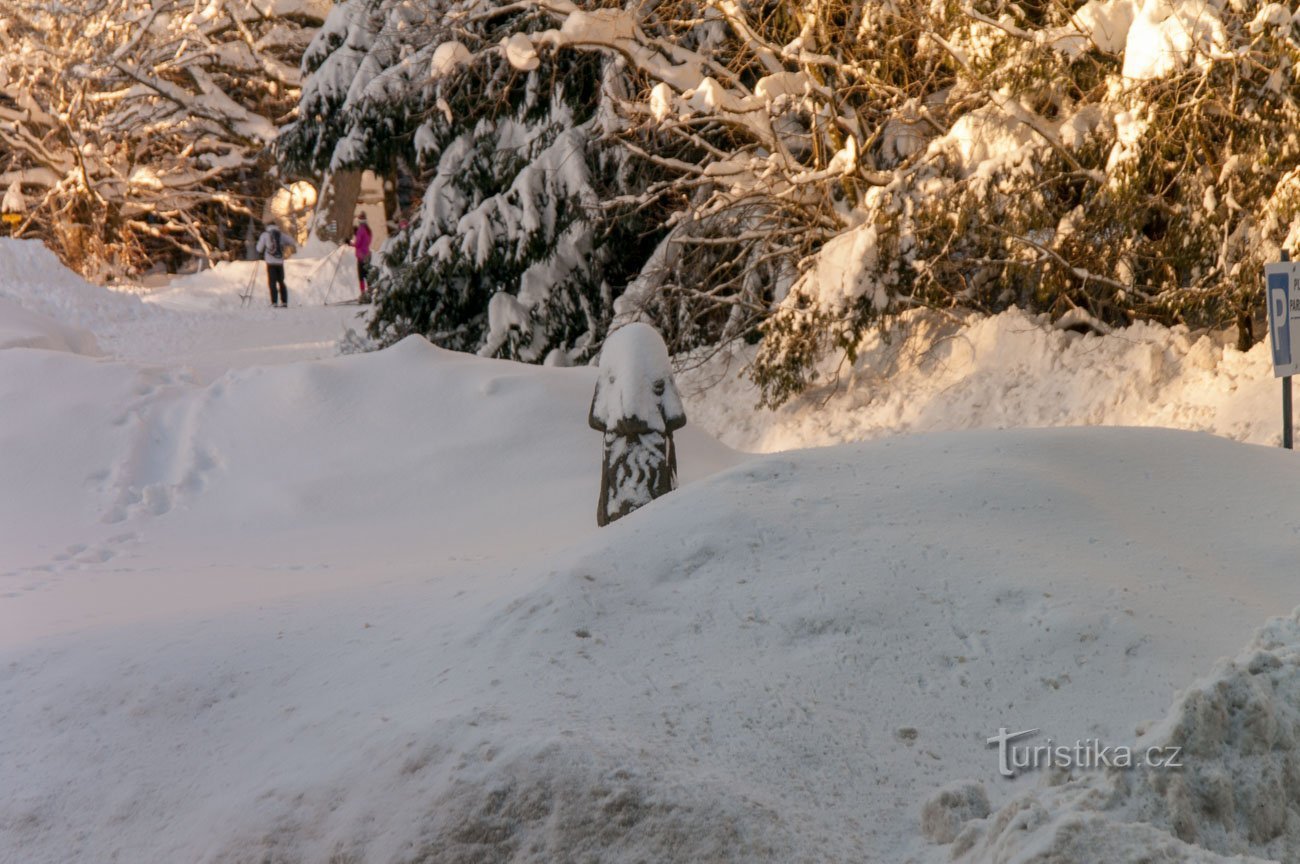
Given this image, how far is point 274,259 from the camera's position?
2086 centimetres

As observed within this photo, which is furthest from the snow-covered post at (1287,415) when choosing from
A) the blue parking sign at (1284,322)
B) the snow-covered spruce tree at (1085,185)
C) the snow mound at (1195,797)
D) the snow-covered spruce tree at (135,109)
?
the snow-covered spruce tree at (135,109)

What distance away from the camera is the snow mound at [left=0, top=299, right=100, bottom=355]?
11.4 meters

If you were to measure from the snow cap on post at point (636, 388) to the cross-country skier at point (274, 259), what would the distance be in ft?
51.8

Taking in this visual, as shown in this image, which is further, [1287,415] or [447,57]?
[447,57]

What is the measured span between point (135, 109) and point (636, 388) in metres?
25.5

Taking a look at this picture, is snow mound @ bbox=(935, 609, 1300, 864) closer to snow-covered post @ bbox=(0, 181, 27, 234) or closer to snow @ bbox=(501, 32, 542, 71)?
snow @ bbox=(501, 32, 542, 71)

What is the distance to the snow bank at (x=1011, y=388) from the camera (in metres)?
8.22

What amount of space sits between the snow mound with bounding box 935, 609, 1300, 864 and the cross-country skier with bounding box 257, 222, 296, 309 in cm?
1981

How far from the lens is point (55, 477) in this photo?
731cm

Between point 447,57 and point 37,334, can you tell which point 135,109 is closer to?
point 37,334

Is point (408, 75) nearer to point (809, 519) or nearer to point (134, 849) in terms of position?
point (809, 519)

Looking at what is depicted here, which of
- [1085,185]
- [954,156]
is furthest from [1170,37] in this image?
[954,156]

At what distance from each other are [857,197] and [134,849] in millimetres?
A: 9085

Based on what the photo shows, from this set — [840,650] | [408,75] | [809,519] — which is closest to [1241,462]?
[809,519]
